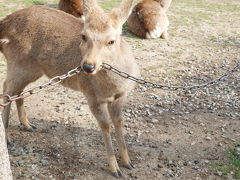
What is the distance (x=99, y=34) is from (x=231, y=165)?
2.36 m

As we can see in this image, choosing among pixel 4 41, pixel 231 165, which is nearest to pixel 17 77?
pixel 4 41

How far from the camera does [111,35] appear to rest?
317 centimetres

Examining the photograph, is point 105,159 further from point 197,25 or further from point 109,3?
point 109,3

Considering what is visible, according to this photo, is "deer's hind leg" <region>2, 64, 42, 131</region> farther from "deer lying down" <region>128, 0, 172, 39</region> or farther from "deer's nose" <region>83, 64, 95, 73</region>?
"deer lying down" <region>128, 0, 172, 39</region>

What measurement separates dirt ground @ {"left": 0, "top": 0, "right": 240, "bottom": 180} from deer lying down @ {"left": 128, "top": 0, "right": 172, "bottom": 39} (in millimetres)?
1461

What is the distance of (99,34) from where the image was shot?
3117 mm

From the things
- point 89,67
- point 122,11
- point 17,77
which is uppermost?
point 122,11

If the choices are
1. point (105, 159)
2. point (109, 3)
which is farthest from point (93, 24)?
point (109, 3)

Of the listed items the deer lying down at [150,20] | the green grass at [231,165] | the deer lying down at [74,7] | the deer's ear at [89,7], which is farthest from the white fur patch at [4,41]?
the deer lying down at [150,20]

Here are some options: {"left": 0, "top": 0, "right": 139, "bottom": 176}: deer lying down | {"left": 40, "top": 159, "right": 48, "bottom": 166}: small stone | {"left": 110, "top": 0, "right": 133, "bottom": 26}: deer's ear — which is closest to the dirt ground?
{"left": 40, "top": 159, "right": 48, "bottom": 166}: small stone

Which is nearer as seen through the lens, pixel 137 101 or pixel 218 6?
pixel 137 101

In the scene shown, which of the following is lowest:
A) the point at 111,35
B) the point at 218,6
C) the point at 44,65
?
the point at 218,6

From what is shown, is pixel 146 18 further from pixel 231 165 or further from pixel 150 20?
pixel 231 165

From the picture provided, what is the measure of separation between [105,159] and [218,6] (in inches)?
392
